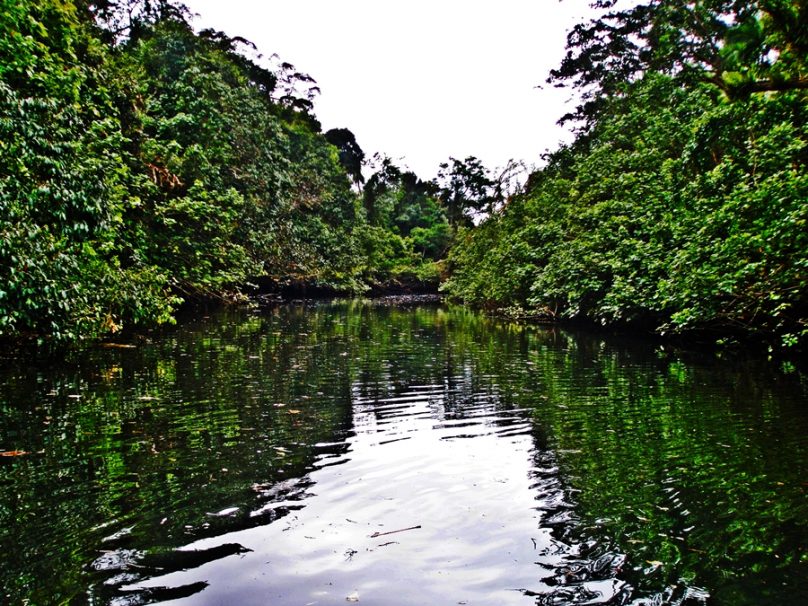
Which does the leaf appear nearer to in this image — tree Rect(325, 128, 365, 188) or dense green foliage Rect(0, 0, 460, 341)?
dense green foliage Rect(0, 0, 460, 341)

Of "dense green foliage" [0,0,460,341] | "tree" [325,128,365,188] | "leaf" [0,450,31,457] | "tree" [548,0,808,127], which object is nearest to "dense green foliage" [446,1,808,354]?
"tree" [548,0,808,127]

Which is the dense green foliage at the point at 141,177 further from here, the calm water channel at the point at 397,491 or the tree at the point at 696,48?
the tree at the point at 696,48

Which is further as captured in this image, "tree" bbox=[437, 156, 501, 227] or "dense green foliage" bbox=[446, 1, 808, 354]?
"tree" bbox=[437, 156, 501, 227]

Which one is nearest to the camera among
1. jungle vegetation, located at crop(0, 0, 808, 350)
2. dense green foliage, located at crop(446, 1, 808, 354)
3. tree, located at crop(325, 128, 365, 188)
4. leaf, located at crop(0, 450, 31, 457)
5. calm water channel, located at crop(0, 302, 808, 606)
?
calm water channel, located at crop(0, 302, 808, 606)

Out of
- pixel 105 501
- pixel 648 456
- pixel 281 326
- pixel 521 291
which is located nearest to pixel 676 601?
pixel 648 456

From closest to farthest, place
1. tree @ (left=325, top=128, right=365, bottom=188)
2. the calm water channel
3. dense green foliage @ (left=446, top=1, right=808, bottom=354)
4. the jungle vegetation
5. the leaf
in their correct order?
1. the calm water channel
2. the leaf
3. dense green foliage @ (left=446, top=1, right=808, bottom=354)
4. the jungle vegetation
5. tree @ (left=325, top=128, right=365, bottom=188)

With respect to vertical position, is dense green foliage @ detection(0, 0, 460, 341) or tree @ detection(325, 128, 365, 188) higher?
tree @ detection(325, 128, 365, 188)

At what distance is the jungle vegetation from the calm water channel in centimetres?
217

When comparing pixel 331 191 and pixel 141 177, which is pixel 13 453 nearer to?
pixel 141 177

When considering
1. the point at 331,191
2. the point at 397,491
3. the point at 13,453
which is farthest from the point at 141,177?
the point at 331,191

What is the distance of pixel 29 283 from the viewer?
726 centimetres

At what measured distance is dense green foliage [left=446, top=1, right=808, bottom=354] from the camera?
570cm

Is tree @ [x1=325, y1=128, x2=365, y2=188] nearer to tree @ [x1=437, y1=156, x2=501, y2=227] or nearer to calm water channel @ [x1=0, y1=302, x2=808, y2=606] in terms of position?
tree @ [x1=437, y1=156, x2=501, y2=227]

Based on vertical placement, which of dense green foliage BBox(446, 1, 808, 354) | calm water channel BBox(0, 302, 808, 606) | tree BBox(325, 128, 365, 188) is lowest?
calm water channel BBox(0, 302, 808, 606)
